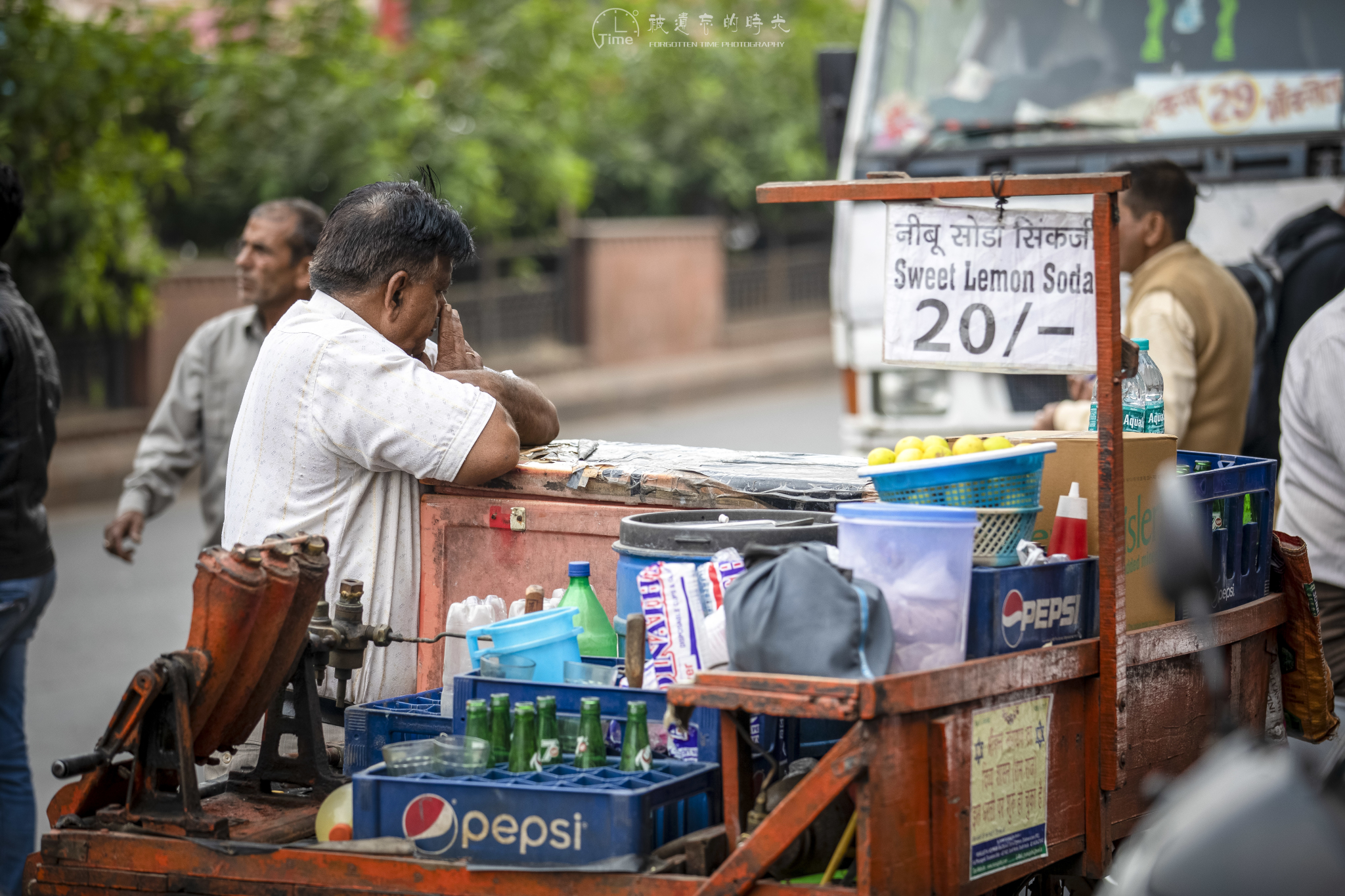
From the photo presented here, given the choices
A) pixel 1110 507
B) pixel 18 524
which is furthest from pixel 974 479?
pixel 18 524

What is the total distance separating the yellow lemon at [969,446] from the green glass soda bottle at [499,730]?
99cm

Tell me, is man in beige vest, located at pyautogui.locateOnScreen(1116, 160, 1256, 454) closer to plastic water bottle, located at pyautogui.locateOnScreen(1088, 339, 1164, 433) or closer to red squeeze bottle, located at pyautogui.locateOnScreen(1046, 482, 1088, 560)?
plastic water bottle, located at pyautogui.locateOnScreen(1088, 339, 1164, 433)

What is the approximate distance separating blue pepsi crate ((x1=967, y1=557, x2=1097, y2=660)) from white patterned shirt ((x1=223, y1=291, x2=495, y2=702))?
1144 millimetres

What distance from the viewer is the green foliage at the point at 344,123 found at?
1051 cm

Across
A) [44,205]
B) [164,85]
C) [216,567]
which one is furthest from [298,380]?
[164,85]

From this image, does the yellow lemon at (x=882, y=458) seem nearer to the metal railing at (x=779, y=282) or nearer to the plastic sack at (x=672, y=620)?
the plastic sack at (x=672, y=620)

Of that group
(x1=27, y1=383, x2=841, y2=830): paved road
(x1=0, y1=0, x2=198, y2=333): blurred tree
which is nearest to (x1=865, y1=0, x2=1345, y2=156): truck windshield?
(x1=27, y1=383, x2=841, y2=830): paved road

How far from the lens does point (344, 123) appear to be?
12992mm

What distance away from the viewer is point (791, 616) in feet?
8.02

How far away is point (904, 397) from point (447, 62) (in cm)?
926

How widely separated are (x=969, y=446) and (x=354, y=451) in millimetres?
1294

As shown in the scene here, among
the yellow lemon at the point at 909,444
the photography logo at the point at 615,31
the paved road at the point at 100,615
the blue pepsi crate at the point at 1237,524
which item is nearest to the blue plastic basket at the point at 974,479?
the yellow lemon at the point at 909,444

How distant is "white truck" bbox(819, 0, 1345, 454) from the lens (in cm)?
584

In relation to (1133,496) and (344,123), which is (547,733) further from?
(344,123)
